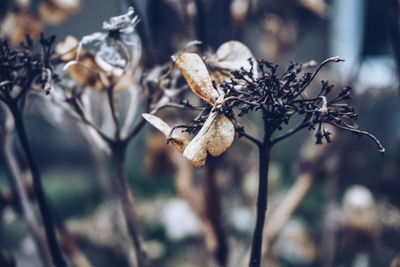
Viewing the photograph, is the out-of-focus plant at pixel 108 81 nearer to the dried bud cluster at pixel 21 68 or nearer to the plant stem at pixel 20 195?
the dried bud cluster at pixel 21 68

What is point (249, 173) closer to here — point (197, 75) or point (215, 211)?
point (215, 211)

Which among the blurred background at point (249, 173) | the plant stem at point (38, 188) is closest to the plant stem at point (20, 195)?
the blurred background at point (249, 173)

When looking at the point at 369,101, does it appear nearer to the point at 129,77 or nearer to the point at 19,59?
the point at 129,77

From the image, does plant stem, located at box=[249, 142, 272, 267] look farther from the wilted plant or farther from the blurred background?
the blurred background

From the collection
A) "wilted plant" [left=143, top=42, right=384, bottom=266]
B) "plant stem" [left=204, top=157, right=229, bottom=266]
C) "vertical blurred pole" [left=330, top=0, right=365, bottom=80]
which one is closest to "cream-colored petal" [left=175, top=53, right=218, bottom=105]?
"wilted plant" [left=143, top=42, right=384, bottom=266]

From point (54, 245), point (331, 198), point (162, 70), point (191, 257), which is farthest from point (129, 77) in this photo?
point (191, 257)
